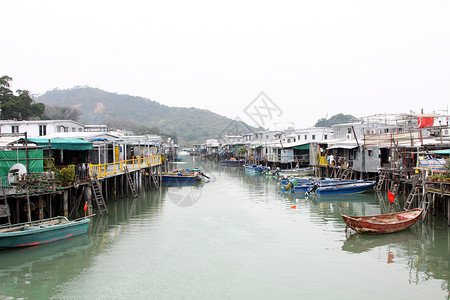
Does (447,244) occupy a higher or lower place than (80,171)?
lower

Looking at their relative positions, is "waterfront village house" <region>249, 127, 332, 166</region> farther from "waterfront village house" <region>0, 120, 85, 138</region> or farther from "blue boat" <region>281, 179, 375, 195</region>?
"waterfront village house" <region>0, 120, 85, 138</region>

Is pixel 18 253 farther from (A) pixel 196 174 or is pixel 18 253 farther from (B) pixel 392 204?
(A) pixel 196 174

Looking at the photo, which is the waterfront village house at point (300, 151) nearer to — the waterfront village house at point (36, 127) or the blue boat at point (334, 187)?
the blue boat at point (334, 187)

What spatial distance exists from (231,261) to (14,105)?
47243 mm

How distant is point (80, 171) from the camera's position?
20094mm

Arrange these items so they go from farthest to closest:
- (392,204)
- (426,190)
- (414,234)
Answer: (392,204), (426,190), (414,234)

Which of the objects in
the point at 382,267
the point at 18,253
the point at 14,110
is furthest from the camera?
the point at 14,110

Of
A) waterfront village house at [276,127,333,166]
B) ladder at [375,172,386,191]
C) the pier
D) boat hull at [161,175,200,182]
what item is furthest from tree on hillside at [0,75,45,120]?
ladder at [375,172,386,191]

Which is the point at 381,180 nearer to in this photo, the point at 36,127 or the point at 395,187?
the point at 395,187

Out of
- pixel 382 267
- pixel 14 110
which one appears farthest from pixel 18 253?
pixel 14 110

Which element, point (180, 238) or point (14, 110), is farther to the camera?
point (14, 110)

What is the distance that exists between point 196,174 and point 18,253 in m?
24.3

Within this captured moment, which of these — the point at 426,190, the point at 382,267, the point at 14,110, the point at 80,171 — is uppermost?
the point at 14,110

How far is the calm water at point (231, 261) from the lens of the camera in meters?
11.3
